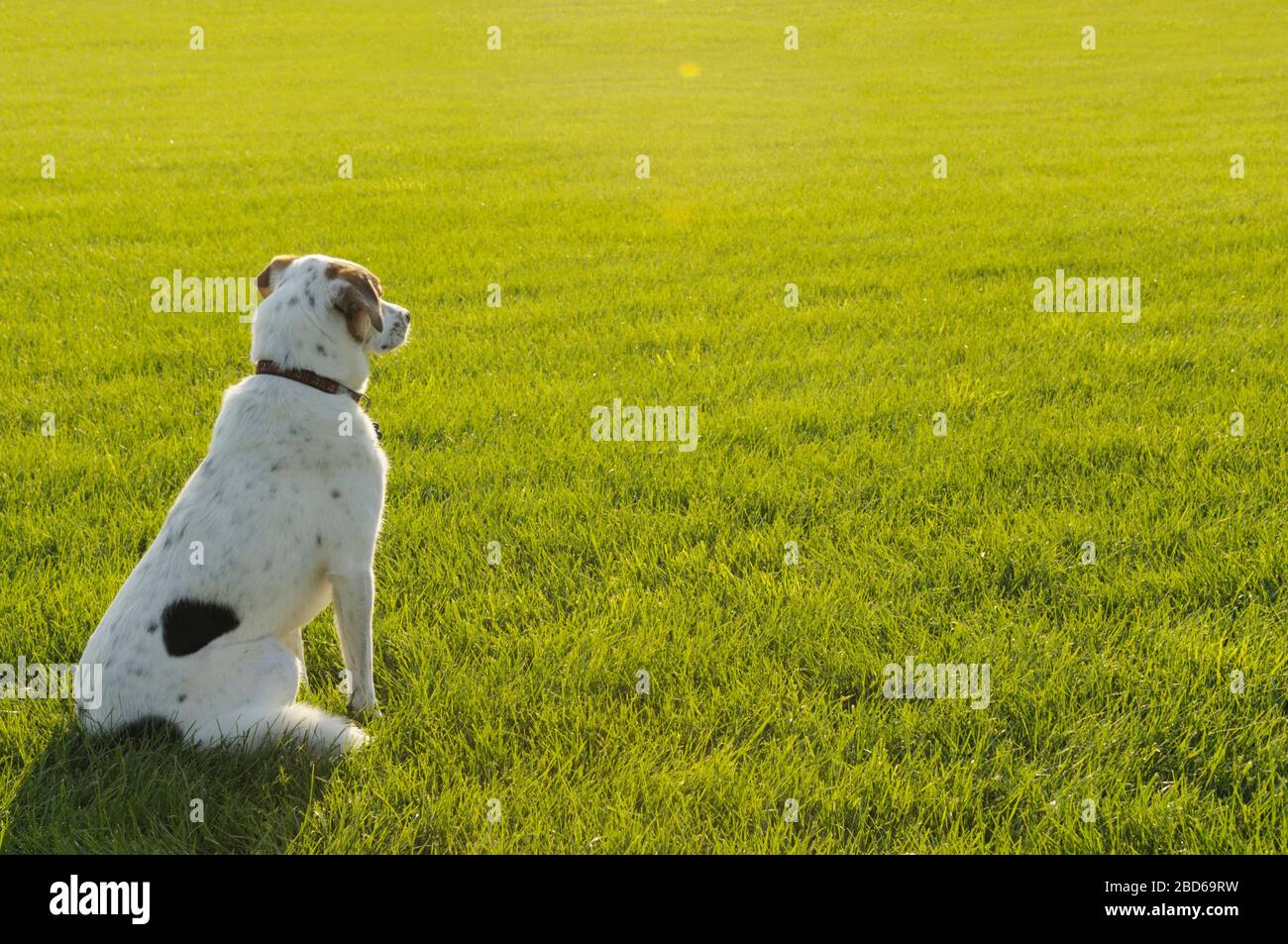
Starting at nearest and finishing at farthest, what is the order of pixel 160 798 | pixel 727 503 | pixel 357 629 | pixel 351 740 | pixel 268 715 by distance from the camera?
1. pixel 160 798
2. pixel 268 715
3. pixel 351 740
4. pixel 357 629
5. pixel 727 503

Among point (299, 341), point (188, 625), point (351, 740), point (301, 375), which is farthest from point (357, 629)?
point (299, 341)

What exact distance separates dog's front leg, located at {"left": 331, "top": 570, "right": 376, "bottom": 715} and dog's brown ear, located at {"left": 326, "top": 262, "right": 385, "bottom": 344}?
975 mm

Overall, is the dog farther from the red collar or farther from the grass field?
the grass field

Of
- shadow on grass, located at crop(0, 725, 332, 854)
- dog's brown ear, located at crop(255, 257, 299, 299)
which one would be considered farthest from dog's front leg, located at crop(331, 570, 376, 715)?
dog's brown ear, located at crop(255, 257, 299, 299)

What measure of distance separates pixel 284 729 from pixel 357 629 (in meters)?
0.46

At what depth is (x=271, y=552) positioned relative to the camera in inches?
141

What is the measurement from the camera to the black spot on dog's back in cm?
340

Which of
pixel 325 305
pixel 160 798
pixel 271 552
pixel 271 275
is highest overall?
pixel 271 275

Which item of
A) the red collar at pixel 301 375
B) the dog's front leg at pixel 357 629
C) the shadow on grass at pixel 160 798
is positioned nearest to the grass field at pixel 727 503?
the shadow on grass at pixel 160 798

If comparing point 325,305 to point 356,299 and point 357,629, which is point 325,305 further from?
point 357,629

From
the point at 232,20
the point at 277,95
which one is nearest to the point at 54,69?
the point at 277,95

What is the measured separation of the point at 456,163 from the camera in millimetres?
17219

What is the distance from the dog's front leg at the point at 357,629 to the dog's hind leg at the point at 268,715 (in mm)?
A: 227
